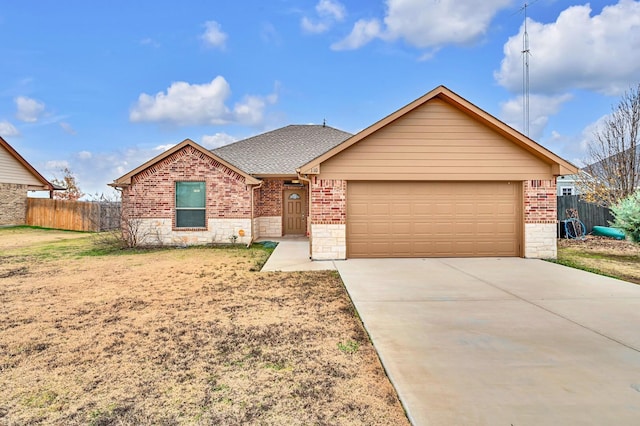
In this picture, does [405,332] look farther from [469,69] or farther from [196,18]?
[196,18]

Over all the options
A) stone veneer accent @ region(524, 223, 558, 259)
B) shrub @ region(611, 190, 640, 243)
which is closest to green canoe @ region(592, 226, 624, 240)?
shrub @ region(611, 190, 640, 243)

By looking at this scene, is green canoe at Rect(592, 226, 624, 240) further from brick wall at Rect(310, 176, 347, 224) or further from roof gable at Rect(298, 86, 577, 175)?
brick wall at Rect(310, 176, 347, 224)

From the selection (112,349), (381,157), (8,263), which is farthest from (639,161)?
(8,263)

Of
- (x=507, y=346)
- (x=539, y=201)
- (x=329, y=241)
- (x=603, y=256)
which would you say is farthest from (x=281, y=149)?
(x=507, y=346)

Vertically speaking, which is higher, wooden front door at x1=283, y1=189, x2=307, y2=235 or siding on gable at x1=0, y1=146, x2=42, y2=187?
siding on gable at x1=0, y1=146, x2=42, y2=187

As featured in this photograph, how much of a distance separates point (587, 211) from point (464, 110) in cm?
1169

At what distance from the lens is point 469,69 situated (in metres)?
14.1

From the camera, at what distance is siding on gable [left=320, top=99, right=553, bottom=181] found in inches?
400

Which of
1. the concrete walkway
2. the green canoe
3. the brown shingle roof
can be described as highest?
the brown shingle roof

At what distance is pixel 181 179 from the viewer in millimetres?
13898

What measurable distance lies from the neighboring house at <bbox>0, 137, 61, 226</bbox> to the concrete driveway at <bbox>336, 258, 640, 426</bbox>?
24195 mm

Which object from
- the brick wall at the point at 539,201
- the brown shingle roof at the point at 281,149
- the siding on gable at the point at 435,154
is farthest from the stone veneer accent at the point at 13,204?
the brick wall at the point at 539,201

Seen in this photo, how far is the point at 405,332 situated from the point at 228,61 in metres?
17.0

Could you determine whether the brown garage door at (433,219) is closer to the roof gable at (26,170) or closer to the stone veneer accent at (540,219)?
the stone veneer accent at (540,219)
